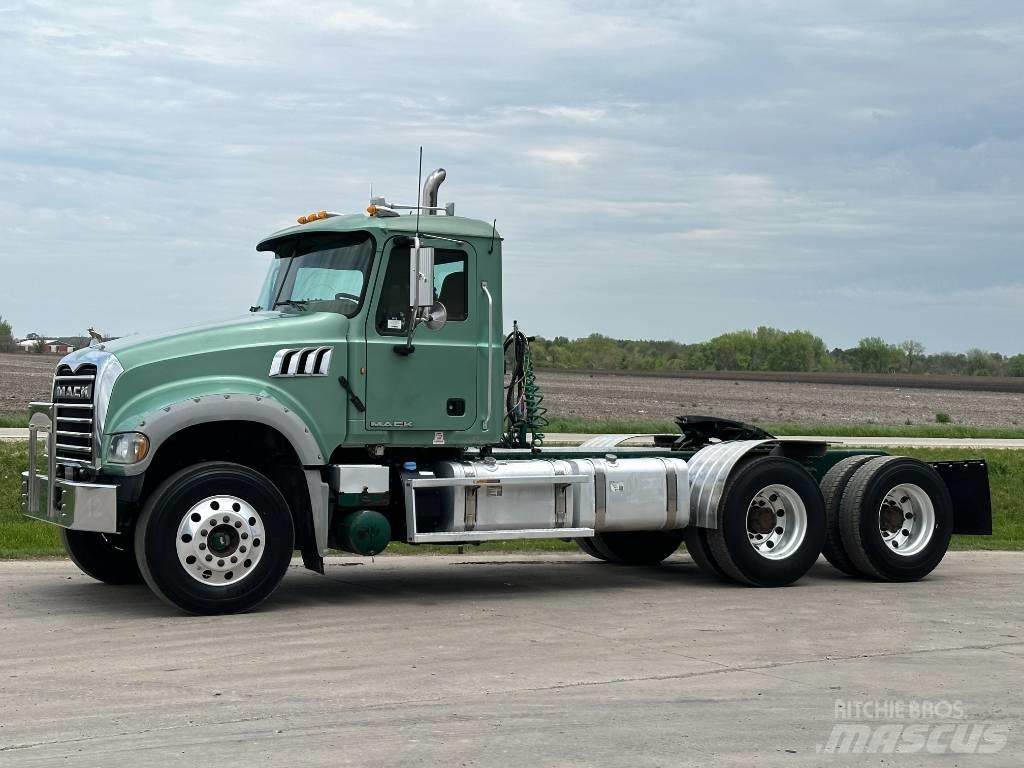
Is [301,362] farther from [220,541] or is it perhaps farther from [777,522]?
[777,522]

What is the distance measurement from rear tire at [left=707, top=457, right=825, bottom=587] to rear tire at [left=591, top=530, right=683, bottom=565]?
5.68ft

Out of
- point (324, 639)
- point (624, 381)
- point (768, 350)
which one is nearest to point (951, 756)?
point (324, 639)

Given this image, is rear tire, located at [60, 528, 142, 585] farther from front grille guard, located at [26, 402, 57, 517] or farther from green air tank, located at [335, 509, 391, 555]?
green air tank, located at [335, 509, 391, 555]

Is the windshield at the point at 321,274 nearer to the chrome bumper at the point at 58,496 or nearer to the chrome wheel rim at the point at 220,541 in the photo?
the chrome wheel rim at the point at 220,541

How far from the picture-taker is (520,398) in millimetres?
12648

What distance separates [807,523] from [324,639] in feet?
17.2

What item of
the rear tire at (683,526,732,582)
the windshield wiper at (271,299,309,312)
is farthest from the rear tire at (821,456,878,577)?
the windshield wiper at (271,299,309,312)

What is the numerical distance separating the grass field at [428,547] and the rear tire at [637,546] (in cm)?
161

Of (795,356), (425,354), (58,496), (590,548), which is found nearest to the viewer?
(58,496)

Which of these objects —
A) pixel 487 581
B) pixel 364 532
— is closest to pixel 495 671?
pixel 364 532

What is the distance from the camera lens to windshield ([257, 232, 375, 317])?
11.5m

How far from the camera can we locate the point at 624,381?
85.1 metres

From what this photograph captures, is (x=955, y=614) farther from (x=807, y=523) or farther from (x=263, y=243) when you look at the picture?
(x=263, y=243)

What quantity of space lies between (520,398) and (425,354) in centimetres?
131
